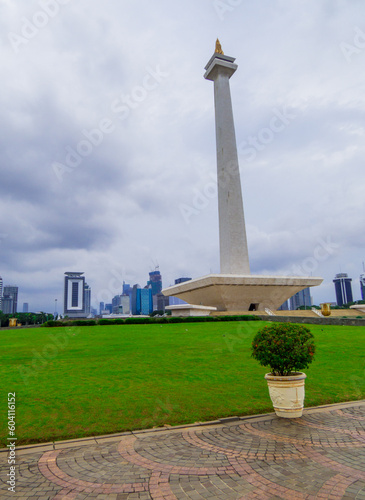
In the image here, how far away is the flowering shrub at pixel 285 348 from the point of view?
625cm

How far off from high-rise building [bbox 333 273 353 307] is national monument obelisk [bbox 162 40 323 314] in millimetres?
69759

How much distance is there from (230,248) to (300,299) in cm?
6428

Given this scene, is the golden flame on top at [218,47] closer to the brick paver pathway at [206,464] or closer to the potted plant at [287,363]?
the potted plant at [287,363]

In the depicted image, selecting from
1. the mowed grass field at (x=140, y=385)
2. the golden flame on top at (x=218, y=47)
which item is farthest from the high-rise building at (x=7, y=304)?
the mowed grass field at (x=140, y=385)

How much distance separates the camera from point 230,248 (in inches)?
1529

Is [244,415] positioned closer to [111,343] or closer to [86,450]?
[86,450]

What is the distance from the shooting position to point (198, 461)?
4.54m

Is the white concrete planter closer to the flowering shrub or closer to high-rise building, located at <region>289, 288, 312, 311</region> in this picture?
the flowering shrub

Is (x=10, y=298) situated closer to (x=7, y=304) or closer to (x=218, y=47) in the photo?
(x=7, y=304)

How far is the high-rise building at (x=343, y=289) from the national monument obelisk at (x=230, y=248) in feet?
229

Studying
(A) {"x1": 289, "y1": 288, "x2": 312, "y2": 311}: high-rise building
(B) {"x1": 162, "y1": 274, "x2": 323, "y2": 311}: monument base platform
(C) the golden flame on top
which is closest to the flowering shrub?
(B) {"x1": 162, "y1": 274, "x2": 323, "y2": 311}: monument base platform

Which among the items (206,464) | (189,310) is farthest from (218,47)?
(206,464)

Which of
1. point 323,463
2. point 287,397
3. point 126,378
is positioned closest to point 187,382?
point 126,378

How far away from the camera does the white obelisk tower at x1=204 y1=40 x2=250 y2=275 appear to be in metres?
39.0
